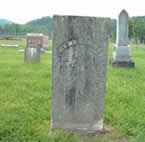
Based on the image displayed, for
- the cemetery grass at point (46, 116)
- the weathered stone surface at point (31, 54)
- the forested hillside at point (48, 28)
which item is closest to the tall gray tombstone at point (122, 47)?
the weathered stone surface at point (31, 54)

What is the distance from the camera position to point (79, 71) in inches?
116

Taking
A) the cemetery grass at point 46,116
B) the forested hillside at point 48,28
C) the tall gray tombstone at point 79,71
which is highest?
the forested hillside at point 48,28

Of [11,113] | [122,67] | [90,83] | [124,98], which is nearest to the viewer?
[90,83]

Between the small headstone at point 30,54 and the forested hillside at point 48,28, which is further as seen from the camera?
the forested hillside at point 48,28

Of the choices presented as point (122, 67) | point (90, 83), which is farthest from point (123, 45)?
point (90, 83)

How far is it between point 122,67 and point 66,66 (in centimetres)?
720

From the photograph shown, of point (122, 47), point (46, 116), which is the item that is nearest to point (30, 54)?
point (122, 47)

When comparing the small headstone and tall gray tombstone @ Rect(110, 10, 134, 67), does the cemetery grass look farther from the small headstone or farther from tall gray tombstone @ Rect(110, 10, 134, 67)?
the small headstone

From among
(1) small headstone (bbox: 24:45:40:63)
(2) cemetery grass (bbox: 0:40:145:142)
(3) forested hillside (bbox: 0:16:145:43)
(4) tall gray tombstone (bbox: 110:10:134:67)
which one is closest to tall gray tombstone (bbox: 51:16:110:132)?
(2) cemetery grass (bbox: 0:40:145:142)

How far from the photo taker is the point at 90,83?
2.99 meters

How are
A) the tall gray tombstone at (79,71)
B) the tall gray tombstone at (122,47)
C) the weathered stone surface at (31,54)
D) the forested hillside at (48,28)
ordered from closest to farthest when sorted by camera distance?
the tall gray tombstone at (79,71), the tall gray tombstone at (122,47), the weathered stone surface at (31,54), the forested hillside at (48,28)

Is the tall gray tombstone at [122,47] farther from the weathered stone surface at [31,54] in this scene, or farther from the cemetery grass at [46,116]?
the cemetery grass at [46,116]

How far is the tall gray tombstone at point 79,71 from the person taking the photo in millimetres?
2824

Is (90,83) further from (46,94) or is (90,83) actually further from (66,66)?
(46,94)
